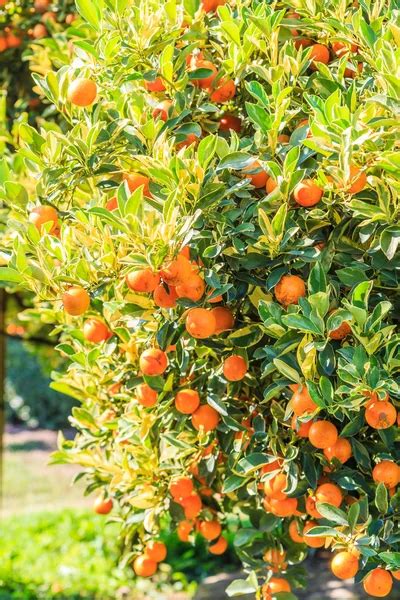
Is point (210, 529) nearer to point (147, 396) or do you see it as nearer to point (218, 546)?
point (218, 546)

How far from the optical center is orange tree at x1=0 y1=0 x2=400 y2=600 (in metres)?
1.86

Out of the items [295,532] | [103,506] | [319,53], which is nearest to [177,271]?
[319,53]

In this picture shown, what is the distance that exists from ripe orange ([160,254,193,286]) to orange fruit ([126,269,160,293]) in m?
0.02

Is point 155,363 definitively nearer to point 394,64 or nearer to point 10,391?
point 394,64

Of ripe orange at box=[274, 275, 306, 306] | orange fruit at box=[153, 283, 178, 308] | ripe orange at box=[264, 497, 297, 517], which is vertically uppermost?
orange fruit at box=[153, 283, 178, 308]

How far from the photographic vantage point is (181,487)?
2.40 metres

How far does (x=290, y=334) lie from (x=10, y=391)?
41.6ft

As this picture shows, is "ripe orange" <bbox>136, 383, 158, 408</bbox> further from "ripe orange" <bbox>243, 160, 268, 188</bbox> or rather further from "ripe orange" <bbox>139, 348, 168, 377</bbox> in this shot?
"ripe orange" <bbox>243, 160, 268, 188</bbox>

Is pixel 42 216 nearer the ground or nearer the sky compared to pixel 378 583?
nearer the sky

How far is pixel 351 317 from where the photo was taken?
71.4 inches

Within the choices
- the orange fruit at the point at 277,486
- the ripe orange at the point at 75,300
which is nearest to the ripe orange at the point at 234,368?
the orange fruit at the point at 277,486

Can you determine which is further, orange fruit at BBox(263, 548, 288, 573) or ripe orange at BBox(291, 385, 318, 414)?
orange fruit at BBox(263, 548, 288, 573)

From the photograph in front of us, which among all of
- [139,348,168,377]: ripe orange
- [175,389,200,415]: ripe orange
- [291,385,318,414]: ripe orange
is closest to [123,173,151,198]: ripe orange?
[139,348,168,377]: ripe orange

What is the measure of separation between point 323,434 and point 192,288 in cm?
45
